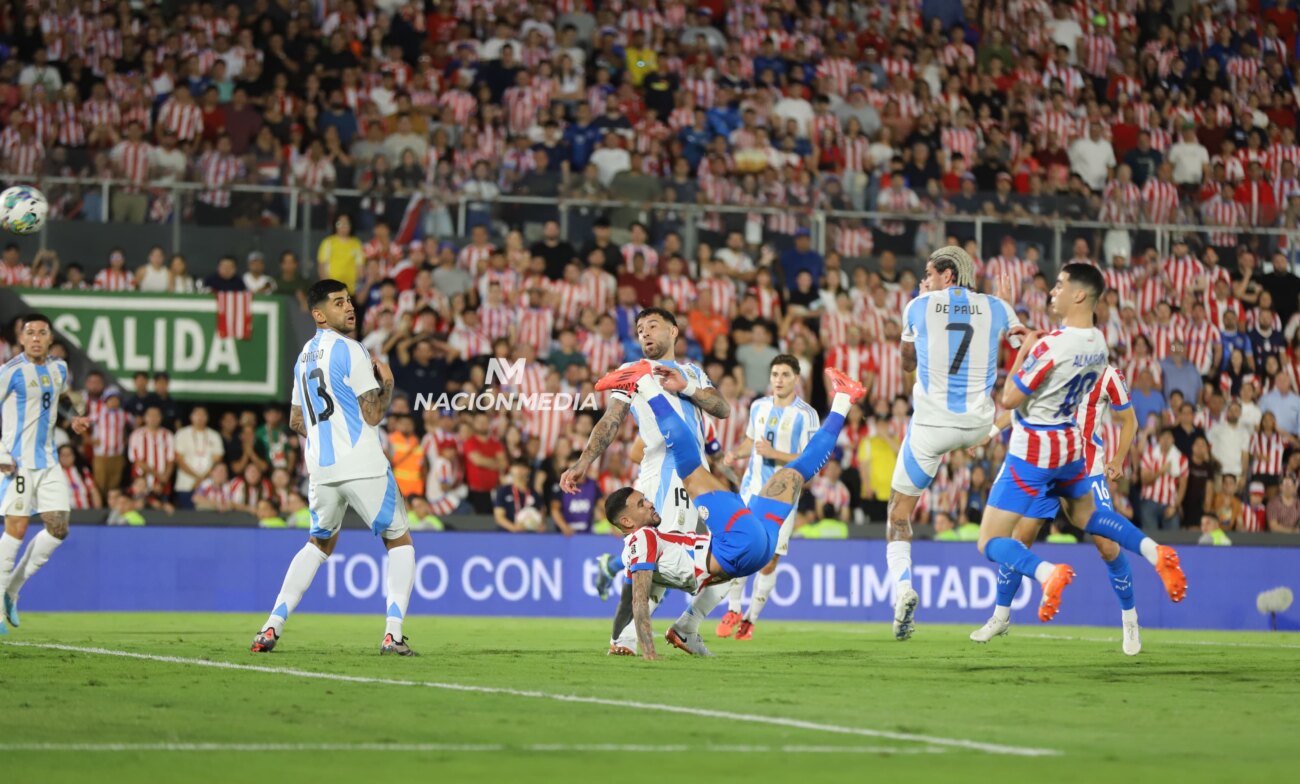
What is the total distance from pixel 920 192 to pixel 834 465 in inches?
167

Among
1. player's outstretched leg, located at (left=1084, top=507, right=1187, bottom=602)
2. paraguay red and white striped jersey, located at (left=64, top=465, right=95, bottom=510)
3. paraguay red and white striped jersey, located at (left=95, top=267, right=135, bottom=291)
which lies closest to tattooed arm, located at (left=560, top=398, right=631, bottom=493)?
player's outstretched leg, located at (left=1084, top=507, right=1187, bottom=602)

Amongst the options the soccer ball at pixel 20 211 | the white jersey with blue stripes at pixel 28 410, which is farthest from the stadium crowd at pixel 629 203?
the white jersey with blue stripes at pixel 28 410

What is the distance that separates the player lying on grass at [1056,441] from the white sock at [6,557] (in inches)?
305

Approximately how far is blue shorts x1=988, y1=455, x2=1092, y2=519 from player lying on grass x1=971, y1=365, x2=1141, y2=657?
0.14 metres

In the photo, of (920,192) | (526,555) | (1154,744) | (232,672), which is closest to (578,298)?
(526,555)

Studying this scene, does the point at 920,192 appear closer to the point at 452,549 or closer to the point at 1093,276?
the point at 452,549

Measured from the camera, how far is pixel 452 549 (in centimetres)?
2067

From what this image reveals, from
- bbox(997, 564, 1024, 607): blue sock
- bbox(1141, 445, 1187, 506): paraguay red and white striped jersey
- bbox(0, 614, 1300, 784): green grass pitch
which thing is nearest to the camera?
bbox(0, 614, 1300, 784): green grass pitch

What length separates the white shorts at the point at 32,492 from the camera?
48.1 feet

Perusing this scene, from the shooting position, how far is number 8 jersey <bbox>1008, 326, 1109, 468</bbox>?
39.8 feet

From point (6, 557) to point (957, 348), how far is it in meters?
7.71

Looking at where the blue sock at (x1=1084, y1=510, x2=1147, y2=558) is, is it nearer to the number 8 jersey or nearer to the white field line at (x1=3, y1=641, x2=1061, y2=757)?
the number 8 jersey
